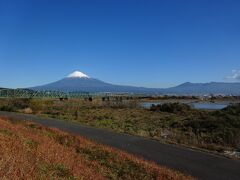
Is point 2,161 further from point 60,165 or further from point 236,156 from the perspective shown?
point 236,156

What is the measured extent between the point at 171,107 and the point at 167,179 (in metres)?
44.1

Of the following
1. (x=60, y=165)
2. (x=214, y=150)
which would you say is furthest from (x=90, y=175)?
(x=214, y=150)

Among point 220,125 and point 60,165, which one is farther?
point 220,125

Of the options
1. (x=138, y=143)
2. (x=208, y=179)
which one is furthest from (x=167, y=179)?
(x=138, y=143)

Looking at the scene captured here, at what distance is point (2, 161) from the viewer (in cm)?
742

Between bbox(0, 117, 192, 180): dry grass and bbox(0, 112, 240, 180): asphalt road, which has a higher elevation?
bbox(0, 117, 192, 180): dry grass

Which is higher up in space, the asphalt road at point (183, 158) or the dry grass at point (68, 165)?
the dry grass at point (68, 165)

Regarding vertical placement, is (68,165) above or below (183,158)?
above

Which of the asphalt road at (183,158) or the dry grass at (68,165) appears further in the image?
the asphalt road at (183,158)

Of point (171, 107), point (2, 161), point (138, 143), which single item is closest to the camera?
point (2, 161)

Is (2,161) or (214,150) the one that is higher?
(2,161)

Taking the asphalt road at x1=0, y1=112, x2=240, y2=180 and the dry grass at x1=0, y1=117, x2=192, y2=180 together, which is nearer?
the dry grass at x1=0, y1=117, x2=192, y2=180

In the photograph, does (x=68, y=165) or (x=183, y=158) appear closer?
(x=68, y=165)

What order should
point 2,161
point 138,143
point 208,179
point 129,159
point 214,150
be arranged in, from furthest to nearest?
point 138,143 → point 214,150 → point 129,159 → point 208,179 → point 2,161
